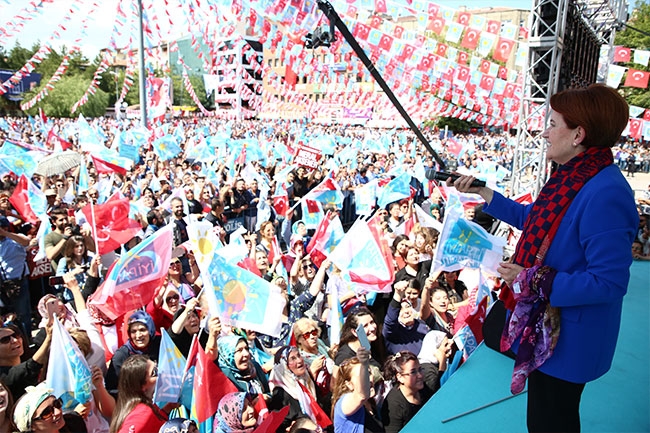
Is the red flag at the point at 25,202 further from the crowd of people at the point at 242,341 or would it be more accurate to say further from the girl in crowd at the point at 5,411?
the girl in crowd at the point at 5,411

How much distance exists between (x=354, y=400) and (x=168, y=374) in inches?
50.4

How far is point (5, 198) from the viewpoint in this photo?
6805mm

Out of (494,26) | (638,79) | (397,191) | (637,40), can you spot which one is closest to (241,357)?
(397,191)

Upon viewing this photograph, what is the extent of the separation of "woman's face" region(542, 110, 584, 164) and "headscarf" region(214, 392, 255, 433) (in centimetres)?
231

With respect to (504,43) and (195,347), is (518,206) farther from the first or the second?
(504,43)

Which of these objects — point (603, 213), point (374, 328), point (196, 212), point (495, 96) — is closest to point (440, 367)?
point (374, 328)

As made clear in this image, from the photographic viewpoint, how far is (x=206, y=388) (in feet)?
10.4

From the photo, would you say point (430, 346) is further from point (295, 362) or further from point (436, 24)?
point (436, 24)

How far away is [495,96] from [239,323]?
69.3 ft

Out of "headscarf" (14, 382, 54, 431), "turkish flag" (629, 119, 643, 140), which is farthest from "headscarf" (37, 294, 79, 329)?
"turkish flag" (629, 119, 643, 140)

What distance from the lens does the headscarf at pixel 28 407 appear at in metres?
2.76

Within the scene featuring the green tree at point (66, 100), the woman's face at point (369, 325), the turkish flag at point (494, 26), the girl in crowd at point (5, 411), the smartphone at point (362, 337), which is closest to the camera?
the girl in crowd at point (5, 411)

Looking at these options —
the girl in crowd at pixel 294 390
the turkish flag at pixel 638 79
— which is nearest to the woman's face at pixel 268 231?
the girl in crowd at pixel 294 390

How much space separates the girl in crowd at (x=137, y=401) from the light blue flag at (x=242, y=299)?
2.50 feet
